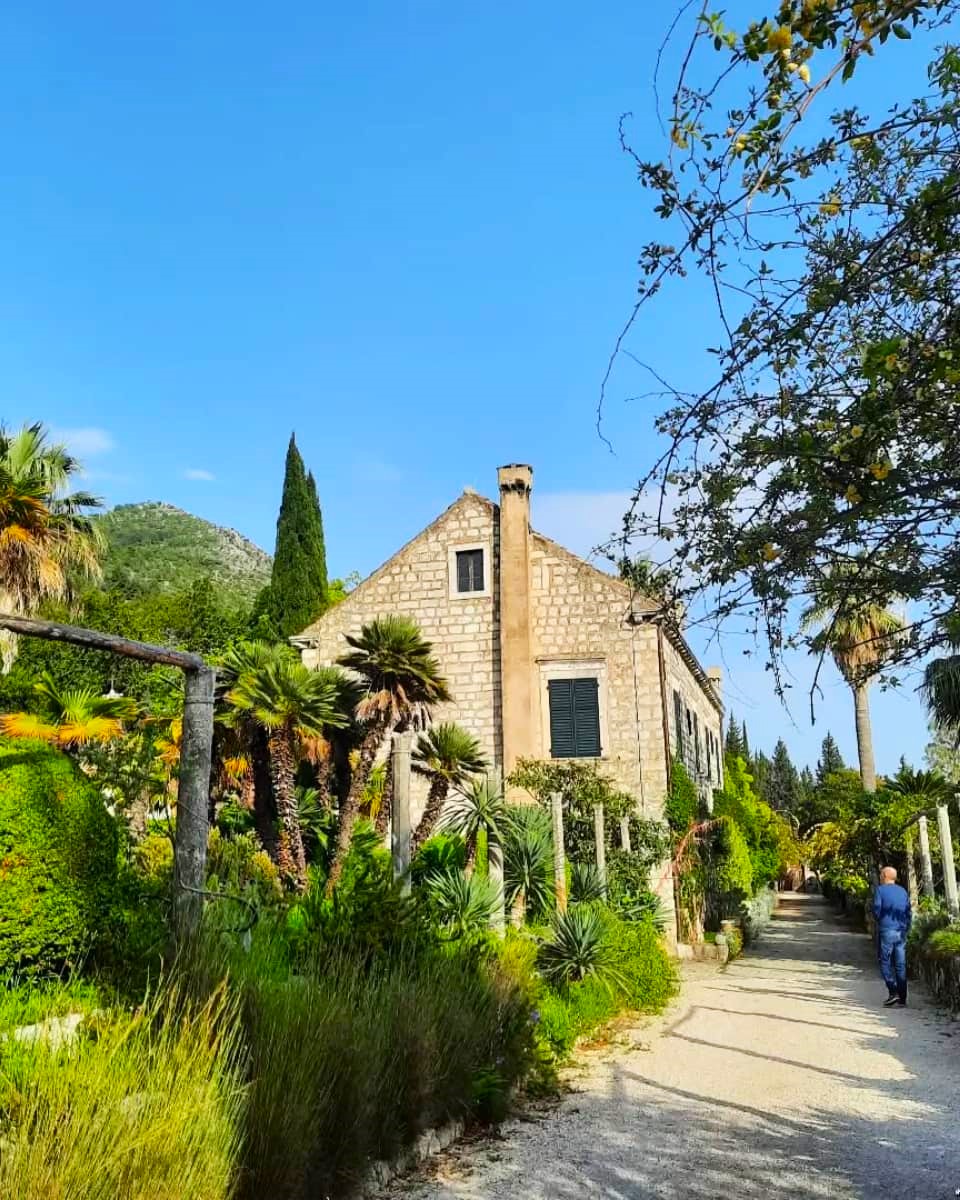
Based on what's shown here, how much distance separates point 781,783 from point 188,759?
77.7m

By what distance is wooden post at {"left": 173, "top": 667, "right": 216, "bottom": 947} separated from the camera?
6.15 m

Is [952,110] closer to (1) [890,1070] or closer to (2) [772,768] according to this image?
(1) [890,1070]

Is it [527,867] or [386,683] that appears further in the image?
[386,683]

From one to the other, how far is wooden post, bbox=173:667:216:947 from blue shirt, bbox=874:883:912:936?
1026 cm

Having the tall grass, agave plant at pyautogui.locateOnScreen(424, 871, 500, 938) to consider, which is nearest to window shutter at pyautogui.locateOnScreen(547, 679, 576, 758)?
agave plant at pyautogui.locateOnScreen(424, 871, 500, 938)

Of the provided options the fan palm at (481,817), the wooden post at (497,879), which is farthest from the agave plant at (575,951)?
the fan palm at (481,817)

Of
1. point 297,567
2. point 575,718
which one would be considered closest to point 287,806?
→ point 575,718

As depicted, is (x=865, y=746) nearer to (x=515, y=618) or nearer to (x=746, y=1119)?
(x=515, y=618)

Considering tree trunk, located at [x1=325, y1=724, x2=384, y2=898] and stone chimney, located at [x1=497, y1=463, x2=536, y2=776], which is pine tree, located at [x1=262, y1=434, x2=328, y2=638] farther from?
tree trunk, located at [x1=325, y1=724, x2=384, y2=898]

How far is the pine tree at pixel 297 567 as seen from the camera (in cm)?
3600

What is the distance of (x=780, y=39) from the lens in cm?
291

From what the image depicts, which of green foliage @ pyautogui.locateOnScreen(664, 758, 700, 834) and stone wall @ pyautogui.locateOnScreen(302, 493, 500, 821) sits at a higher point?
stone wall @ pyautogui.locateOnScreen(302, 493, 500, 821)

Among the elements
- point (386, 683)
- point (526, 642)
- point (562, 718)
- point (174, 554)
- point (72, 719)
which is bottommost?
point (72, 719)

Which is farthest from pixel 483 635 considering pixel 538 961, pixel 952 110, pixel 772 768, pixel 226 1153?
pixel 772 768
